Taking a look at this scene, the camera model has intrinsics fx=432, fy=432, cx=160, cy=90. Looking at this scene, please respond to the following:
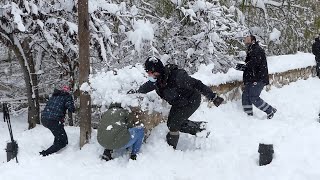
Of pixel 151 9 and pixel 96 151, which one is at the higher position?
pixel 151 9

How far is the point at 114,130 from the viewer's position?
18.9 feet

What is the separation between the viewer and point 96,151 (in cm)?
627

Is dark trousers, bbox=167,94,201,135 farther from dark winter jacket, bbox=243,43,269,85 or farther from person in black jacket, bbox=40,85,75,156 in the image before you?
dark winter jacket, bbox=243,43,269,85

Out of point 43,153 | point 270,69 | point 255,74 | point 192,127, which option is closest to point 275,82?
point 270,69

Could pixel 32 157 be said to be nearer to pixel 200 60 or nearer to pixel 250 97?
pixel 250 97

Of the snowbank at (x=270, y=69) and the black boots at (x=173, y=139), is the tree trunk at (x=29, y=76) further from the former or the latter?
the black boots at (x=173, y=139)

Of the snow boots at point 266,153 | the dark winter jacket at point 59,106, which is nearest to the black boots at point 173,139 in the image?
the snow boots at point 266,153

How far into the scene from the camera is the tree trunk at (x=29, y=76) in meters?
10.7

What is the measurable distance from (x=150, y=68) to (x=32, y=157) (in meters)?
2.25

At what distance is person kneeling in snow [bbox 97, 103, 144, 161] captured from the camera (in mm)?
5770

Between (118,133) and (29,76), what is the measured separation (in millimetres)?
6102

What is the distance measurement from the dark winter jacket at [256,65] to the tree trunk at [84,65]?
3.03m

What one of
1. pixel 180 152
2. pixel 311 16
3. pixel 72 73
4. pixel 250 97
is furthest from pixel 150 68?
pixel 311 16

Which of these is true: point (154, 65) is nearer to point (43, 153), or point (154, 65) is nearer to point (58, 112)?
point (58, 112)
